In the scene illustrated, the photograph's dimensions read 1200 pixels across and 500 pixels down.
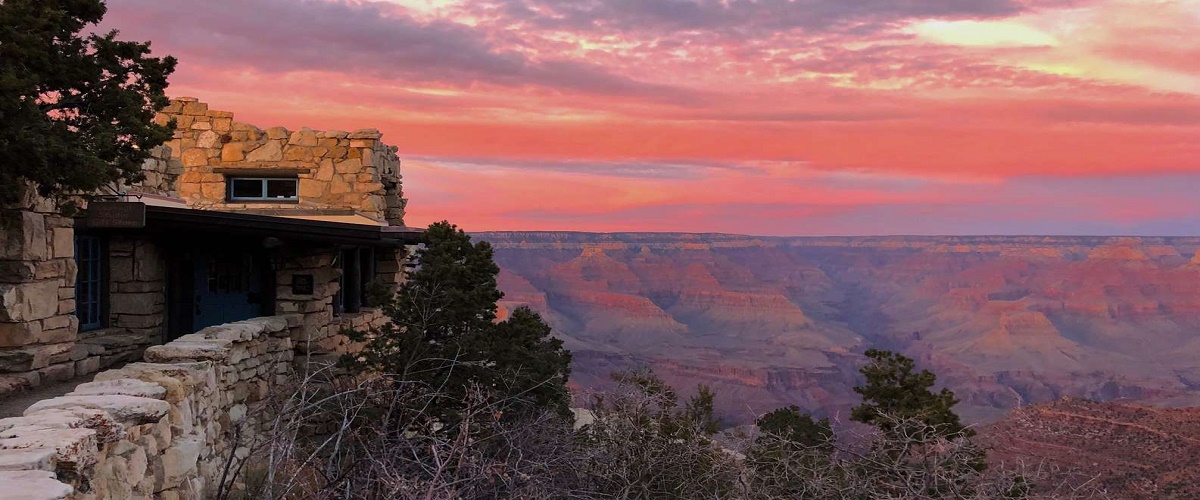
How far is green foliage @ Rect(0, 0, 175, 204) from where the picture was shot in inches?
301

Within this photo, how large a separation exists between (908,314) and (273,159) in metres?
184

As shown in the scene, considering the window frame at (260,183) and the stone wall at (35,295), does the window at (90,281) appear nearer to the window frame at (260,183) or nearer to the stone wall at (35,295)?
the stone wall at (35,295)

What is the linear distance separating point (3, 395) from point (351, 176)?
1003 cm

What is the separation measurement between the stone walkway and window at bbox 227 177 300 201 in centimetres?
889

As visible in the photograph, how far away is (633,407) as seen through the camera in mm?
10375

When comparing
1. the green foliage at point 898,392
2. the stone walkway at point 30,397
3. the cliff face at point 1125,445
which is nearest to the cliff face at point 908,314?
the cliff face at point 1125,445

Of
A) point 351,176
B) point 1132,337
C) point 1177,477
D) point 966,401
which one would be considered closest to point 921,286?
point 1132,337

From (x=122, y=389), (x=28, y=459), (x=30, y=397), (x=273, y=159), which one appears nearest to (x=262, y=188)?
(x=273, y=159)

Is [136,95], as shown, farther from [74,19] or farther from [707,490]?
[707,490]

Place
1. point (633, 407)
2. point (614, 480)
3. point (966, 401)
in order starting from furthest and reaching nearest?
point (966, 401) < point (633, 407) < point (614, 480)

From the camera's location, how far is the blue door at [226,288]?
13.0 metres

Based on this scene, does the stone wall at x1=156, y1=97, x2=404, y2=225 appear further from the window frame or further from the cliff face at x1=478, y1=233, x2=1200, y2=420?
the cliff face at x1=478, y1=233, x2=1200, y2=420

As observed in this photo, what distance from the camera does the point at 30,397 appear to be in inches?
316

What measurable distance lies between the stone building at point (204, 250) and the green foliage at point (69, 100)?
718 millimetres
